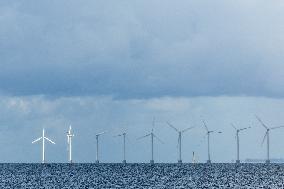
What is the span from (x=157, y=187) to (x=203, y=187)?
8159 mm

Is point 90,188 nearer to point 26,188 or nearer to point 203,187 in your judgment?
point 26,188

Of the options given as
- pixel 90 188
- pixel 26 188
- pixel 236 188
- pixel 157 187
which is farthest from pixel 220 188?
pixel 26 188

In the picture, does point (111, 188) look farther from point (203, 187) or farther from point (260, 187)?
point (260, 187)

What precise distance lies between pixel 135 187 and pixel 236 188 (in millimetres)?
17959

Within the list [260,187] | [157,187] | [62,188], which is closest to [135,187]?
[157,187]

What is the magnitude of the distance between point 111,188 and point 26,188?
1438 centimetres

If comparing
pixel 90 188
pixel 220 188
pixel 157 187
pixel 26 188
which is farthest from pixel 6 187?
pixel 220 188

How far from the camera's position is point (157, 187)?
14188 centimetres

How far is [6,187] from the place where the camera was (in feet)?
456

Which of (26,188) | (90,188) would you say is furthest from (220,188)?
(26,188)

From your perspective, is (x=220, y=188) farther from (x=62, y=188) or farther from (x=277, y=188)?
(x=62, y=188)

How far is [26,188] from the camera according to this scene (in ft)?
448

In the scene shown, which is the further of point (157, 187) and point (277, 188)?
point (157, 187)

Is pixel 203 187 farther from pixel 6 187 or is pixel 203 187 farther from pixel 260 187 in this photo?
pixel 6 187
